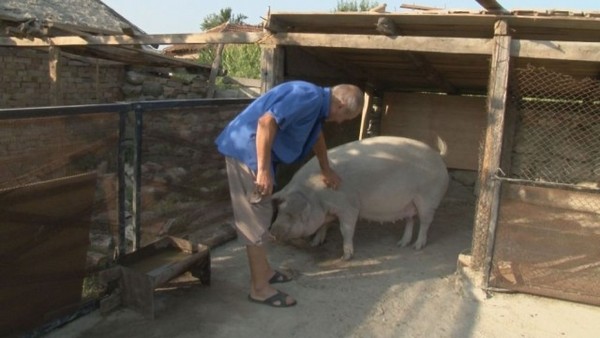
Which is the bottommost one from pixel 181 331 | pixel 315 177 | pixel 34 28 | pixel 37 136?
pixel 181 331

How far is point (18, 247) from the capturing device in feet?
10.1

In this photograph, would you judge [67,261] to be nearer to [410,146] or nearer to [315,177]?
[315,177]

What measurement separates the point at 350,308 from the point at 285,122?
5.15 feet

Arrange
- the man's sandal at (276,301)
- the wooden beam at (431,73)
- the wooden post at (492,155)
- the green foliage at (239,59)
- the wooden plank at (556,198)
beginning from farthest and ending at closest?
the green foliage at (239,59)
the wooden beam at (431,73)
the wooden plank at (556,198)
the wooden post at (492,155)
the man's sandal at (276,301)

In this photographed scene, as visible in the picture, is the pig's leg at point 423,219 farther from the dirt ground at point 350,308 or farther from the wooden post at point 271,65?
the wooden post at point 271,65

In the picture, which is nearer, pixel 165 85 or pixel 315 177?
pixel 315 177

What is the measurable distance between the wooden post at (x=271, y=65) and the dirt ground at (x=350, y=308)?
1.80 metres

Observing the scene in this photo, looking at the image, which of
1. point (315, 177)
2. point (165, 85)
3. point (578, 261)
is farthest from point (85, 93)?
point (578, 261)

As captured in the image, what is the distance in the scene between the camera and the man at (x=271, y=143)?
3.68 m

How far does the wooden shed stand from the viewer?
4469 millimetres

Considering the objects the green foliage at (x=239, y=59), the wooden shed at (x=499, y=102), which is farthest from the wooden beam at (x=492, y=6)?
the green foliage at (x=239, y=59)

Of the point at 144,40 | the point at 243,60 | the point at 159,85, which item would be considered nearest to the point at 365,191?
the point at 144,40

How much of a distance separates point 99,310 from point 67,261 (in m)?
0.52

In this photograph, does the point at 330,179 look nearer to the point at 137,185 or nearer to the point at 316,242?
the point at 316,242
